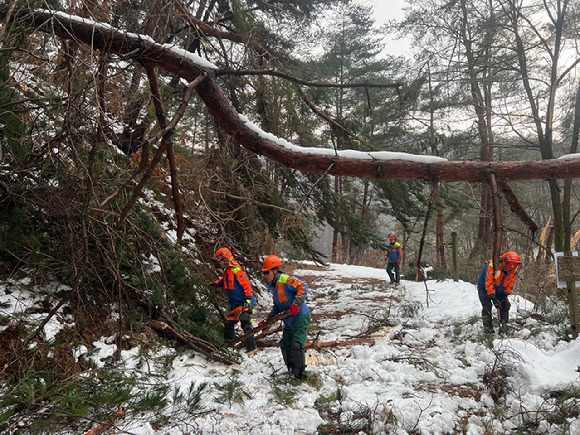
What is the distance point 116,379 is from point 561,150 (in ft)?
55.5

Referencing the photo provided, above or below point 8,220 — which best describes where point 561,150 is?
above

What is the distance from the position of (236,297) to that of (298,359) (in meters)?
1.66

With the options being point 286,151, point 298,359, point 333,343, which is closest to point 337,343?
point 333,343

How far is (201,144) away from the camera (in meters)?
10.0

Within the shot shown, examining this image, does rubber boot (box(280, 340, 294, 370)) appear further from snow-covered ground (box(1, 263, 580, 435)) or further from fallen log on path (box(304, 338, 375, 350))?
fallen log on path (box(304, 338, 375, 350))

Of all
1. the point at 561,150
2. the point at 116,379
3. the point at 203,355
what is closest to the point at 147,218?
the point at 203,355

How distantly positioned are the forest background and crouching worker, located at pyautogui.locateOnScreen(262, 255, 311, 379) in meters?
0.69

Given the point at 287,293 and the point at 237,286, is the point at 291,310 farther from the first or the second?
the point at 237,286

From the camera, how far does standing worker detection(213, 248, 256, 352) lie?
18.4 ft

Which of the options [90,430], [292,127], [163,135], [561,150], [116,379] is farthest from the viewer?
[561,150]

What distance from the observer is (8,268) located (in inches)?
179

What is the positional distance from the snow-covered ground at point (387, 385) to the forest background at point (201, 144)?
87 centimetres

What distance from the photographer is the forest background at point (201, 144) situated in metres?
3.71

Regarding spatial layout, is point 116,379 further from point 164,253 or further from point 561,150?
point 561,150
